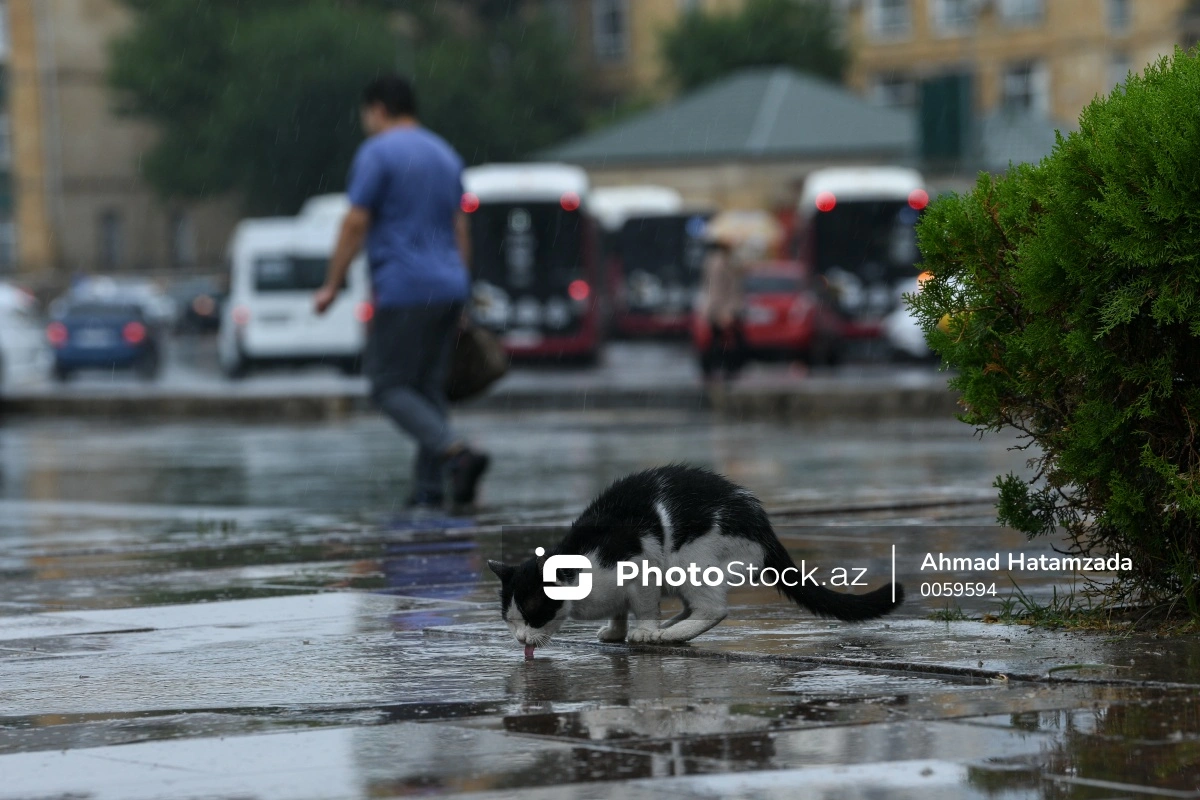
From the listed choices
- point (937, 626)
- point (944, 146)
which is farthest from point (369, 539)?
point (944, 146)

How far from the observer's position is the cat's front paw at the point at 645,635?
6.08 metres

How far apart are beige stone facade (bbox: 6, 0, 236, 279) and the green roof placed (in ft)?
81.7

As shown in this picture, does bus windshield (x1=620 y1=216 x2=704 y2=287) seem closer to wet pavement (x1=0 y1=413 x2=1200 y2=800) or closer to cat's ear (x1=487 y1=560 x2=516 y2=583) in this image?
wet pavement (x1=0 y1=413 x2=1200 y2=800)

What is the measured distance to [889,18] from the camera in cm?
8138

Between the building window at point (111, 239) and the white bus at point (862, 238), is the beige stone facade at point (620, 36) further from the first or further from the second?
the white bus at point (862, 238)

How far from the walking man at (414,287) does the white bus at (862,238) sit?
2971 centimetres

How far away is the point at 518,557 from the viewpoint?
337 inches

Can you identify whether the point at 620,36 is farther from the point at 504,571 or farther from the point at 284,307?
the point at 504,571

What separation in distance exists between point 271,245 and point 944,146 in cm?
1645

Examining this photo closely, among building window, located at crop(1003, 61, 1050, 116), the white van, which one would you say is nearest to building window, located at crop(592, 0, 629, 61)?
building window, located at crop(1003, 61, 1050, 116)

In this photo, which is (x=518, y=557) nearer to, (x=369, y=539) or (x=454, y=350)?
(x=369, y=539)

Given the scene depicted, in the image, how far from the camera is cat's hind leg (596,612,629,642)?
6.18 metres

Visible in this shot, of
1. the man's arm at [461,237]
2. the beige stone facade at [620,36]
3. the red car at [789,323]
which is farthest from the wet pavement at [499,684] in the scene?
the beige stone facade at [620,36]

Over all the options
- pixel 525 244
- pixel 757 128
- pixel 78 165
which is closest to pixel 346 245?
pixel 525 244
